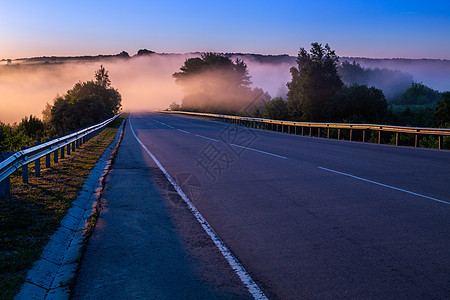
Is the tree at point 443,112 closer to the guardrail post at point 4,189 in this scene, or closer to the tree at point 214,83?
the guardrail post at point 4,189

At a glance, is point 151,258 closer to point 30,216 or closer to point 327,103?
point 30,216

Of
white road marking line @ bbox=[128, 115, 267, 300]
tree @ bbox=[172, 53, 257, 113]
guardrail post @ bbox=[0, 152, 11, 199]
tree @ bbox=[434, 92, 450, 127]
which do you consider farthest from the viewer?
tree @ bbox=[172, 53, 257, 113]

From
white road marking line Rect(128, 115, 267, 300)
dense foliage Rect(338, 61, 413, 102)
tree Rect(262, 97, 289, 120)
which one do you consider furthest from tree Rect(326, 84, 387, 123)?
dense foliage Rect(338, 61, 413, 102)

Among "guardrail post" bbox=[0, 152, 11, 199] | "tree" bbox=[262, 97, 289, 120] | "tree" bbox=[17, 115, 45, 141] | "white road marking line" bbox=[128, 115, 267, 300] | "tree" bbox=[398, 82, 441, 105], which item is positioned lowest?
"tree" bbox=[17, 115, 45, 141]

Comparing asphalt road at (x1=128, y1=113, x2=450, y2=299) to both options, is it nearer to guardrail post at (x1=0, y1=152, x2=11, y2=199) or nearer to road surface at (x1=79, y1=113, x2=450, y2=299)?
road surface at (x1=79, y1=113, x2=450, y2=299)

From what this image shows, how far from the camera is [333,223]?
6.44 m

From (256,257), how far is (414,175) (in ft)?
24.3

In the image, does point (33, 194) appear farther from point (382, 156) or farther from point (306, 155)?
point (382, 156)

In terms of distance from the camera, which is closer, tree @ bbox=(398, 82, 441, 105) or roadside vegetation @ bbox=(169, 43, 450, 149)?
roadside vegetation @ bbox=(169, 43, 450, 149)

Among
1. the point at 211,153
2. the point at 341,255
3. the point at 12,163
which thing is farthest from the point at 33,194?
the point at 211,153

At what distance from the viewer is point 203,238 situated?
231 inches

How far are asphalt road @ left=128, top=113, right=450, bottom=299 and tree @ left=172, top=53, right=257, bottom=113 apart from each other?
92.3 meters

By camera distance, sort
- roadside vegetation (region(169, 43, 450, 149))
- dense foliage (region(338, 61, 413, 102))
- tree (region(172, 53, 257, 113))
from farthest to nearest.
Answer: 1. dense foliage (region(338, 61, 413, 102))
2. tree (region(172, 53, 257, 113))
3. roadside vegetation (region(169, 43, 450, 149))

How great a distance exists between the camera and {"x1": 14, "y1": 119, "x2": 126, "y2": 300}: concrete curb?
13.7ft
